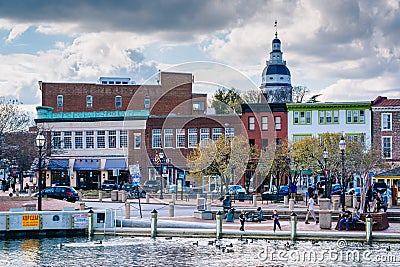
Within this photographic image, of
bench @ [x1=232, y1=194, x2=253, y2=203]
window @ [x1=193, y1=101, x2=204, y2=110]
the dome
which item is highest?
the dome

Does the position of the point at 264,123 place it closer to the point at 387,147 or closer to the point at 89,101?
the point at 387,147

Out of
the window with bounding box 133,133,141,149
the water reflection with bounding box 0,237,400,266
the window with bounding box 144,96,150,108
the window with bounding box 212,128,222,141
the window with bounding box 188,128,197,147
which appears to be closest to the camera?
the water reflection with bounding box 0,237,400,266

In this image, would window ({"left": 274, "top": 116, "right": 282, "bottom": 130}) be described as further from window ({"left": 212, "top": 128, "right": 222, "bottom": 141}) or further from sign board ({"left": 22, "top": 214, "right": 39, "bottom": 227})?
sign board ({"left": 22, "top": 214, "right": 39, "bottom": 227})

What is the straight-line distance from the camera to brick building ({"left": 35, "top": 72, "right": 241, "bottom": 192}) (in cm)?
8519

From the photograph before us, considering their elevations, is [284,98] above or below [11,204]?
above

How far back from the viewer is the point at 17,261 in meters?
30.3

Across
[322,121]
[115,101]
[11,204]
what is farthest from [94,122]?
[11,204]

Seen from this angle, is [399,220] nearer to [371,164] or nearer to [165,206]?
[165,206]

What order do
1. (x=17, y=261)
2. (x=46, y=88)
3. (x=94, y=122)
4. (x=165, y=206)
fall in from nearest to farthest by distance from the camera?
(x=17, y=261) → (x=165, y=206) → (x=94, y=122) → (x=46, y=88)

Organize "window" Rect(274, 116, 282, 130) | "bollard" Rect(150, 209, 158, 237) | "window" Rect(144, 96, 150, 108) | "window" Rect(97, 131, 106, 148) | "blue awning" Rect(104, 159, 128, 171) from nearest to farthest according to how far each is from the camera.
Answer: "bollard" Rect(150, 209, 158, 237) → "window" Rect(274, 116, 282, 130) → "blue awning" Rect(104, 159, 128, 171) → "window" Rect(97, 131, 106, 148) → "window" Rect(144, 96, 150, 108)

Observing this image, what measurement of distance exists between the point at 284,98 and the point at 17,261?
113 metres

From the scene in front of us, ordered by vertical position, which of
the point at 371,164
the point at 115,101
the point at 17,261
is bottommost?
the point at 17,261

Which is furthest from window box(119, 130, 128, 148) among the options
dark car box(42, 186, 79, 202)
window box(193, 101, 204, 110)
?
dark car box(42, 186, 79, 202)

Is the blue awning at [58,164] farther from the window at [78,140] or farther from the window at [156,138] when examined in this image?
the window at [156,138]
